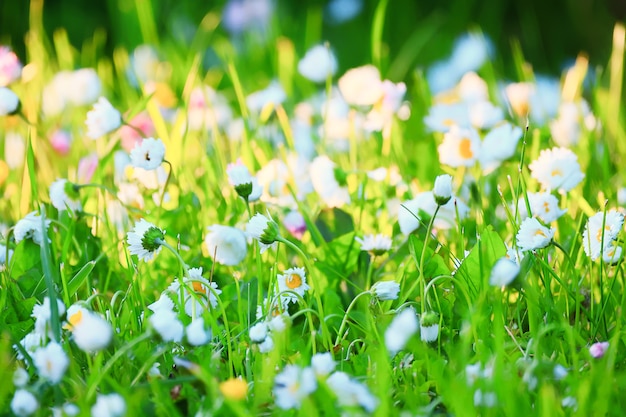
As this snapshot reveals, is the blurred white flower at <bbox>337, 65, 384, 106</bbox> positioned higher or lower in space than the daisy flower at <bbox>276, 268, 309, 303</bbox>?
higher

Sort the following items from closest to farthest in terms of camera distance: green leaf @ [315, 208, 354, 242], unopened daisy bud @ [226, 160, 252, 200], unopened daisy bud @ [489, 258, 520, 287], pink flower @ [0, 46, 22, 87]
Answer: unopened daisy bud @ [489, 258, 520, 287] → unopened daisy bud @ [226, 160, 252, 200] → green leaf @ [315, 208, 354, 242] → pink flower @ [0, 46, 22, 87]

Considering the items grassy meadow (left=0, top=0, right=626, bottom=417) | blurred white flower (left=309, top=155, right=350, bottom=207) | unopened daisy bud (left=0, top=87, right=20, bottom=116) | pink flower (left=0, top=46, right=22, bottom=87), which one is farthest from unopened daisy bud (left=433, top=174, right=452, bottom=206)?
pink flower (left=0, top=46, right=22, bottom=87)

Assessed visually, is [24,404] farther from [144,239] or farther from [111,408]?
[144,239]

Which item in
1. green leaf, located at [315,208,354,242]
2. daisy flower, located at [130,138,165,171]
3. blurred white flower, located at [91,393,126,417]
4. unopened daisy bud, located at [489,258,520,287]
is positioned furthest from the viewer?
green leaf, located at [315,208,354,242]

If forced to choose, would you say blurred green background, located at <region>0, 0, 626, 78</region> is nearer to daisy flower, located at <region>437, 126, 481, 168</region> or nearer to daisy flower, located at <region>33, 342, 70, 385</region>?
daisy flower, located at <region>437, 126, 481, 168</region>

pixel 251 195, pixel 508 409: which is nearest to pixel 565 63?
pixel 251 195

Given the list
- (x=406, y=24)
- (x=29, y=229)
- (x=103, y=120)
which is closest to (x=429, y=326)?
(x=29, y=229)

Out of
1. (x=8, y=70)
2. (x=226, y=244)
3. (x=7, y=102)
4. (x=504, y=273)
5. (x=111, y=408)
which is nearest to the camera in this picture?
(x=111, y=408)

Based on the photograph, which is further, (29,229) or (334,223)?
(334,223)
